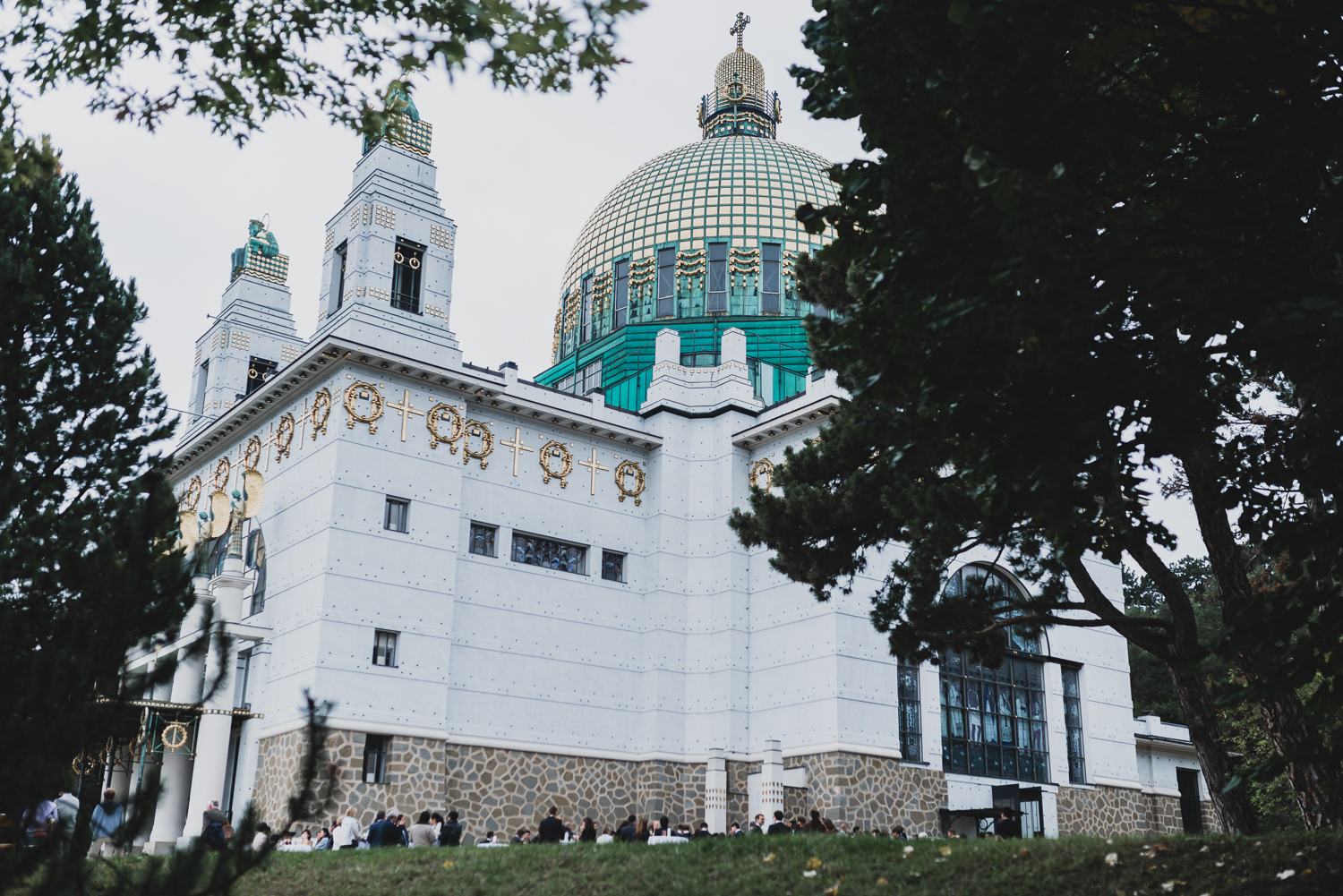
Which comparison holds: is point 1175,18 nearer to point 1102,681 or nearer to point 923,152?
point 923,152

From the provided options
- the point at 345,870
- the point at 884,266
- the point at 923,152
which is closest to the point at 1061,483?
the point at 884,266

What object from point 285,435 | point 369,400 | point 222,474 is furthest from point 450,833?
point 222,474

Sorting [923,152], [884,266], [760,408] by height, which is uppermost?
[760,408]

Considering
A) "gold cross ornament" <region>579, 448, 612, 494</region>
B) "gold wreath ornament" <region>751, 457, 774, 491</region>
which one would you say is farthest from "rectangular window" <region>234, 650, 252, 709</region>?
"gold wreath ornament" <region>751, 457, 774, 491</region>

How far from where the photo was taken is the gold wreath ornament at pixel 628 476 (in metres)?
31.3

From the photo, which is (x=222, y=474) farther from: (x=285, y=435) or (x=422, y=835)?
(x=422, y=835)

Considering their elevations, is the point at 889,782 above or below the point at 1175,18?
below

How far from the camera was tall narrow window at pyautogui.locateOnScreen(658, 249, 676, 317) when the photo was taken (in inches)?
1491

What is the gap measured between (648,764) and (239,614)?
10197 millimetres

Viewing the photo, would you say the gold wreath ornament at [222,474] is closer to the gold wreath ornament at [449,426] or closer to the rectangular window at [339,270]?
the rectangular window at [339,270]

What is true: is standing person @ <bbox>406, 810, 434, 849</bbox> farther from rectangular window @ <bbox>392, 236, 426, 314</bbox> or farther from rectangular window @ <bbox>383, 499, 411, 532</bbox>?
rectangular window @ <bbox>392, 236, 426, 314</bbox>

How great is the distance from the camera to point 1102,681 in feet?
110

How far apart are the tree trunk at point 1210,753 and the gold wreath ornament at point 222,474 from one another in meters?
24.5

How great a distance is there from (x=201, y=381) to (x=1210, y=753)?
29732 millimetres
